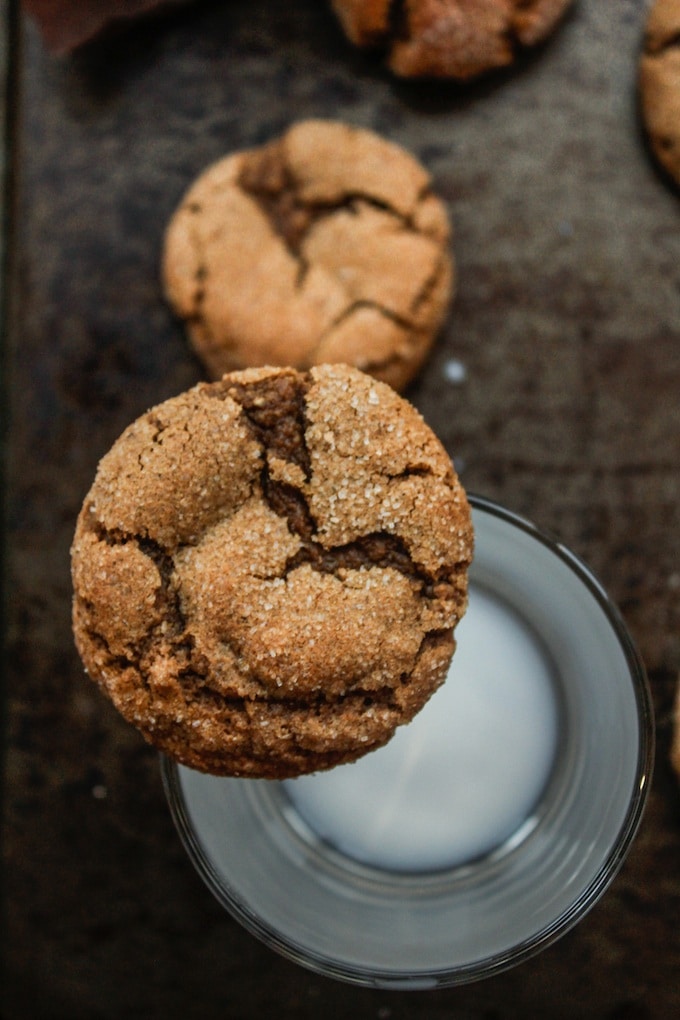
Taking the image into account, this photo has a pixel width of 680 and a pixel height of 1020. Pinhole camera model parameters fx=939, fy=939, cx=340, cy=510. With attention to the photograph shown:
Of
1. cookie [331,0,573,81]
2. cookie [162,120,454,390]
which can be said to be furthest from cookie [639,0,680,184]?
cookie [162,120,454,390]

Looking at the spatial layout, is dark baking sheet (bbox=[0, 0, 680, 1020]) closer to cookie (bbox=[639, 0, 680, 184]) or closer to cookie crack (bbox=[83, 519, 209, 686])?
cookie (bbox=[639, 0, 680, 184])

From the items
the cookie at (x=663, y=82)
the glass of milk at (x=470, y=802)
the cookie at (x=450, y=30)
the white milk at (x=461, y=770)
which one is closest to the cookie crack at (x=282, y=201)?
the cookie at (x=450, y=30)

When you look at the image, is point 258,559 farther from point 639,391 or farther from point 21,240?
point 21,240

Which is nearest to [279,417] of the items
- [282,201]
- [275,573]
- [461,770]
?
[275,573]

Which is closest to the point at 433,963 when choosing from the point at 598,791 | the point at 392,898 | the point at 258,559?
the point at 392,898

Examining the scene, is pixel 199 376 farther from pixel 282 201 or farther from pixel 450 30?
pixel 450 30

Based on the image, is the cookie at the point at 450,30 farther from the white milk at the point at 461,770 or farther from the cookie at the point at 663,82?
the white milk at the point at 461,770
